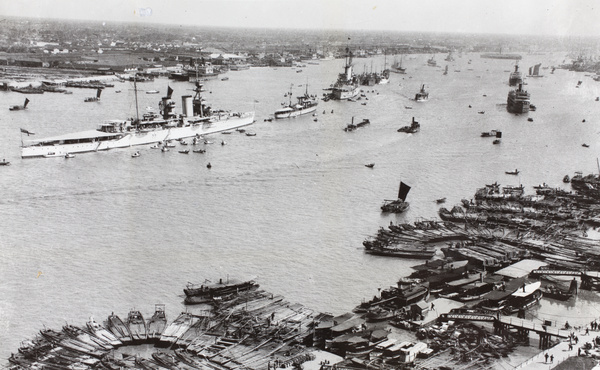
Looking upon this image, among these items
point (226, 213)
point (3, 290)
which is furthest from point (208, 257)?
point (3, 290)

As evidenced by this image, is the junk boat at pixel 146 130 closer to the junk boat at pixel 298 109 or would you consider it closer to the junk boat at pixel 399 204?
the junk boat at pixel 298 109

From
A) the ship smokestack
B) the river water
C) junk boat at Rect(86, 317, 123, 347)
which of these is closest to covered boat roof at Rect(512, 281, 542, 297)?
the river water

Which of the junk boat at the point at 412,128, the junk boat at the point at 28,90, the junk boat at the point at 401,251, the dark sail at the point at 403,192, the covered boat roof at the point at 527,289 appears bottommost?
the junk boat at the point at 401,251

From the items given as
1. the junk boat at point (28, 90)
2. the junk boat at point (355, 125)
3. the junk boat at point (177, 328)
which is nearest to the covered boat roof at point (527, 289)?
the junk boat at point (177, 328)

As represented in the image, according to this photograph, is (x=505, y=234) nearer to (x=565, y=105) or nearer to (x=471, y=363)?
(x=471, y=363)

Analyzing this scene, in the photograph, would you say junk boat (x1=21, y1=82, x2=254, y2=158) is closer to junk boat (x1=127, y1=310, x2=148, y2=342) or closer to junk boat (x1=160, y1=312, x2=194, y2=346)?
junk boat (x1=127, y1=310, x2=148, y2=342)

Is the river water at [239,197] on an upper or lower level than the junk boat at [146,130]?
lower
